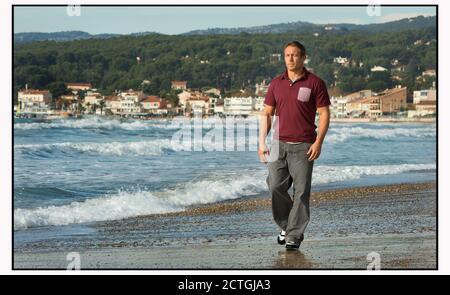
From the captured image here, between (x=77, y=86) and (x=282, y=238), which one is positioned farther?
(x=77, y=86)

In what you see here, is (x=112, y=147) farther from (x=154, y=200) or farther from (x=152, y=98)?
(x=154, y=200)

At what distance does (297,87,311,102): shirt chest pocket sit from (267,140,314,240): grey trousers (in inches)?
11.1

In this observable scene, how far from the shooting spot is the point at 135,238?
6.14 metres

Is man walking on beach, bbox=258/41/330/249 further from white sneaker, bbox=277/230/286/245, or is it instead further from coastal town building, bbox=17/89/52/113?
coastal town building, bbox=17/89/52/113

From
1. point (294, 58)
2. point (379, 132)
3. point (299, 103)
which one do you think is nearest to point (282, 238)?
point (299, 103)

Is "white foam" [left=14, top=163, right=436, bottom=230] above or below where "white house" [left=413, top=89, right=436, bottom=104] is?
below

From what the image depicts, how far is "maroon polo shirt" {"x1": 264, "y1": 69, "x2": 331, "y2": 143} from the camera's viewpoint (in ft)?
16.7

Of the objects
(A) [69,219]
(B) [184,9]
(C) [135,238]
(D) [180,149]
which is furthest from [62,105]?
(C) [135,238]

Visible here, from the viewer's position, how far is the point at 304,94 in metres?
5.07

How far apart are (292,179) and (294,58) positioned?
0.80 m

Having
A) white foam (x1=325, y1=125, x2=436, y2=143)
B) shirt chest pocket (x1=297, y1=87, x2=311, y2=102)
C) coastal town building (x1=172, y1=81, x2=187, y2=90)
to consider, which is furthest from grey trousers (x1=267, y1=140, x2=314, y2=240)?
white foam (x1=325, y1=125, x2=436, y2=143)

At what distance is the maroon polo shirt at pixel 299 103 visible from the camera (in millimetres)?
5078

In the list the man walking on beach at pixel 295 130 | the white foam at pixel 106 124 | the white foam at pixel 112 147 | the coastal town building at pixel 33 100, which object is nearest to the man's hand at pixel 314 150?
the man walking on beach at pixel 295 130

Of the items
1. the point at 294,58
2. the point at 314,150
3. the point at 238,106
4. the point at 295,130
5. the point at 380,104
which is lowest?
the point at 314,150
